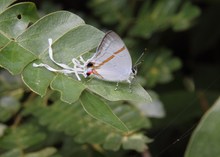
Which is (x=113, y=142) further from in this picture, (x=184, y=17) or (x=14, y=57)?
(x=184, y=17)

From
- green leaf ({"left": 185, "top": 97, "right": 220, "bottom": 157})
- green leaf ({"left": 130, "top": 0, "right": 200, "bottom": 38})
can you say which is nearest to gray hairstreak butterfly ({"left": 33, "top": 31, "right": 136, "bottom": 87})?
green leaf ({"left": 185, "top": 97, "right": 220, "bottom": 157})

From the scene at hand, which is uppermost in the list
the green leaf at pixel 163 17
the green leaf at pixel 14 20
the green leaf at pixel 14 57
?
the green leaf at pixel 14 20

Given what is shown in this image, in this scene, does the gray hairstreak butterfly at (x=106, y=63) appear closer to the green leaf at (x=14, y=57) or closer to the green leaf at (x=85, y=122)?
the green leaf at (x=14, y=57)

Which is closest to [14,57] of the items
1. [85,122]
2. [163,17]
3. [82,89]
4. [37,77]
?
[37,77]

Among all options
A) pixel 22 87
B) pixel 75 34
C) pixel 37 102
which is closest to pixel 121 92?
pixel 75 34

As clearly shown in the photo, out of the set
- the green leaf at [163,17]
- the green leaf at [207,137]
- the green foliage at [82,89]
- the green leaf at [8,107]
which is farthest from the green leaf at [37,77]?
the green leaf at [163,17]

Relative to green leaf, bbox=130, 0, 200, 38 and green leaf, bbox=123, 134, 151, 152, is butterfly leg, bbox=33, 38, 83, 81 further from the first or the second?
green leaf, bbox=130, 0, 200, 38

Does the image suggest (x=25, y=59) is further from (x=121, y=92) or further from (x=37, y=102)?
(x=37, y=102)
